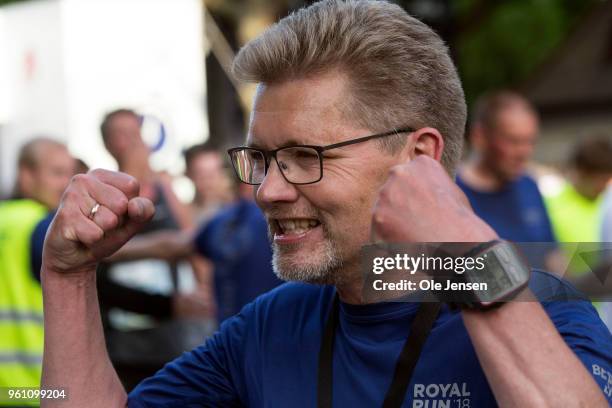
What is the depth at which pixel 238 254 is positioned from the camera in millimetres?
5355

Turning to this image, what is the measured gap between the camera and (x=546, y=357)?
1.42 m

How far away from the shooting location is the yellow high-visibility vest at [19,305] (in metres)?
3.97

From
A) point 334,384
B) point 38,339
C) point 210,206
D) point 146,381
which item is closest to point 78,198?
point 146,381

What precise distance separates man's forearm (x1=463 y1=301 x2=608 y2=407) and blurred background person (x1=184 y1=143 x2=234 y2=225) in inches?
263

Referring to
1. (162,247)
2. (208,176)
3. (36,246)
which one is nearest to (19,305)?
(36,246)

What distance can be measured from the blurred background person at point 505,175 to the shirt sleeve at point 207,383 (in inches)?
117

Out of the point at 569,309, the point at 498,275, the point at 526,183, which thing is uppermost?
the point at 526,183

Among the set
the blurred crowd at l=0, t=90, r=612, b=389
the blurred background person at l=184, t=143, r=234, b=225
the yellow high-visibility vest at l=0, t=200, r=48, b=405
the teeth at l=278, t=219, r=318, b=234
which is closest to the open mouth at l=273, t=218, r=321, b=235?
the teeth at l=278, t=219, r=318, b=234

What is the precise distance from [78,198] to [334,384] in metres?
0.69

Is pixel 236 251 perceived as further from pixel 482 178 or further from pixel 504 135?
pixel 504 135

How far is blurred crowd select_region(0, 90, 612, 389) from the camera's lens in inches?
164

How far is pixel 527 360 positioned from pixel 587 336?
0.29m

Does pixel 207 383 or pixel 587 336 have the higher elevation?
pixel 587 336

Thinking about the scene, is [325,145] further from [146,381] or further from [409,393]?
[146,381]
